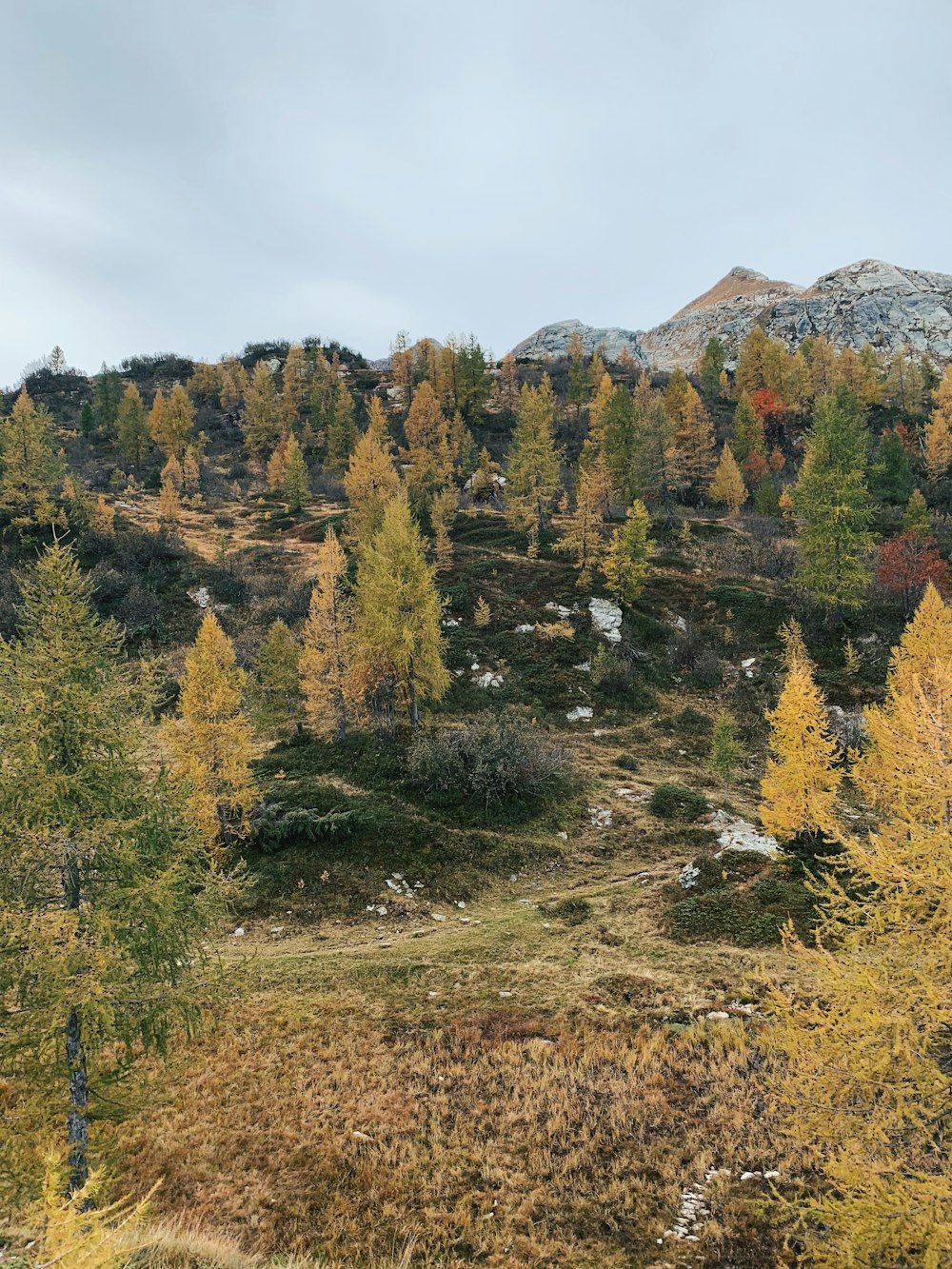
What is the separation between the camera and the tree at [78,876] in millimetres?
7004

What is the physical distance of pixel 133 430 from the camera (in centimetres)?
7394

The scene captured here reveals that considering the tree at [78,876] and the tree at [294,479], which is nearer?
the tree at [78,876]

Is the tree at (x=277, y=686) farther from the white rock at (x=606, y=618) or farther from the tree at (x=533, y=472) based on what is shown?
the tree at (x=533, y=472)

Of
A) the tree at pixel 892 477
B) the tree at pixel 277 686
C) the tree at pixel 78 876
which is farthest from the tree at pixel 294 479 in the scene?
the tree at pixel 78 876

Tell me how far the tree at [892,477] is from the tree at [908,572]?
1928 centimetres

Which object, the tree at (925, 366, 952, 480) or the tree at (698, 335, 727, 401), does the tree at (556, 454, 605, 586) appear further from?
the tree at (698, 335, 727, 401)

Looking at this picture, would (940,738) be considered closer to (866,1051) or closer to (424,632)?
(866,1051)

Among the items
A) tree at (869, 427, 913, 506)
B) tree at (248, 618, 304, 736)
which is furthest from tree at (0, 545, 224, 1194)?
tree at (869, 427, 913, 506)

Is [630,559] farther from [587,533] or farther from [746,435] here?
[746,435]

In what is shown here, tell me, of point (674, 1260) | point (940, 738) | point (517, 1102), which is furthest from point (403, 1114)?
point (940, 738)

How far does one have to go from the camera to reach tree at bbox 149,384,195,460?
76.1m

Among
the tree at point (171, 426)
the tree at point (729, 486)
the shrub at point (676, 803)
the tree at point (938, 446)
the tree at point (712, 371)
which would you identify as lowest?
the shrub at point (676, 803)

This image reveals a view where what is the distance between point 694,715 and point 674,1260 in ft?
95.2

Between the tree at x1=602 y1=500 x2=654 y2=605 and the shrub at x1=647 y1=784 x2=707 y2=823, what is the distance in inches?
748
